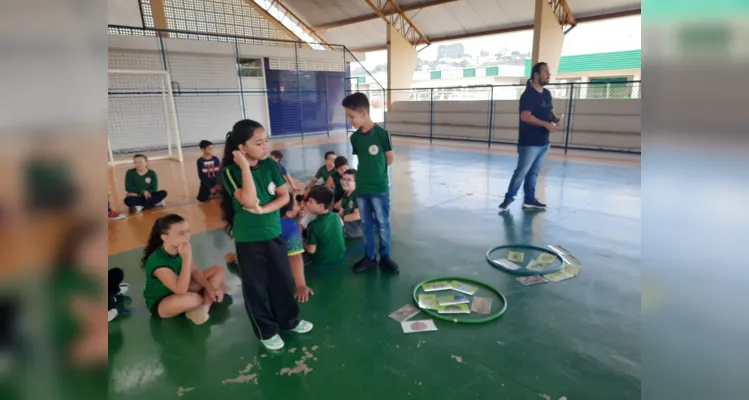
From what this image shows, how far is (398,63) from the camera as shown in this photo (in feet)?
59.3

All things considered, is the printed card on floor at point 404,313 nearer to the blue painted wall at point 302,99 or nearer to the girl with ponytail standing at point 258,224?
the girl with ponytail standing at point 258,224

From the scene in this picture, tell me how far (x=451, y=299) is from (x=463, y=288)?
0.26 m

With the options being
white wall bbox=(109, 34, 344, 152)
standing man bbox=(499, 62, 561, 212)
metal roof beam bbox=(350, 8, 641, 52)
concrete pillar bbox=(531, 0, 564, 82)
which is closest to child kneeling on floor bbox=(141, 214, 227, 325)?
standing man bbox=(499, 62, 561, 212)

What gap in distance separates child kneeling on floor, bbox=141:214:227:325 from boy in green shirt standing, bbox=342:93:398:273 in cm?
131

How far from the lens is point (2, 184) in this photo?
346 millimetres

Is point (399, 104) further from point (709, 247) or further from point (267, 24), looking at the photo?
point (709, 247)

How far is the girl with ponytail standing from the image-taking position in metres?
2.46

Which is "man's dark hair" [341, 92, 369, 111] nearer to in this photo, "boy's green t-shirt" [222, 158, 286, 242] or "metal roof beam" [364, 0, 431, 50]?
"boy's green t-shirt" [222, 158, 286, 242]

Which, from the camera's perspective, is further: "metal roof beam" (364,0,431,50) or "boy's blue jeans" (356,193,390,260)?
"metal roof beam" (364,0,431,50)

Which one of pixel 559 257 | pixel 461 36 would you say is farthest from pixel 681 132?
pixel 461 36

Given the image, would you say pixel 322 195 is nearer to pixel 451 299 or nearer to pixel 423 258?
pixel 423 258

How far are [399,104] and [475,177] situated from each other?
10.2 meters

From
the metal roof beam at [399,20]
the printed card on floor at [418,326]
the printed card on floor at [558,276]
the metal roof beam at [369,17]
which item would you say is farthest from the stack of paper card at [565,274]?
the metal roof beam at [399,20]

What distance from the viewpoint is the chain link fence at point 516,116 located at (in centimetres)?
Result: 1086
